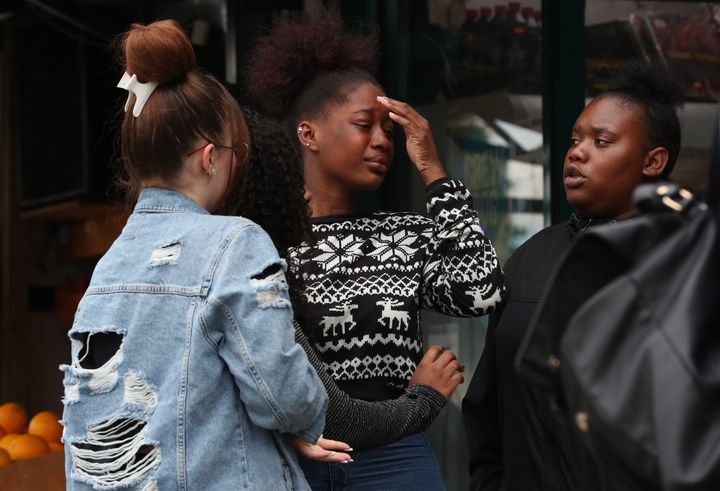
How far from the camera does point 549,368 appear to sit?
1.46 metres

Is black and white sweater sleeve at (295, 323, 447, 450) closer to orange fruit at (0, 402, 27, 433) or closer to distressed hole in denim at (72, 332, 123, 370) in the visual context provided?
distressed hole in denim at (72, 332, 123, 370)

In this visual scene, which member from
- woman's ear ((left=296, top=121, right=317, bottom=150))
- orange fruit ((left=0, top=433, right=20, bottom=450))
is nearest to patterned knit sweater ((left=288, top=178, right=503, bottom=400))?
woman's ear ((left=296, top=121, right=317, bottom=150))

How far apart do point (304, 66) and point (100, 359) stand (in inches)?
48.6

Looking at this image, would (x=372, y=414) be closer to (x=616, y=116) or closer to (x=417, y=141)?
(x=417, y=141)

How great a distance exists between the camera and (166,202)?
7.04ft

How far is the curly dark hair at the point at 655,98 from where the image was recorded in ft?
9.08

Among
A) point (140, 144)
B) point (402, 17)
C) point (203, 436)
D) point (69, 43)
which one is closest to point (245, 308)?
point (203, 436)

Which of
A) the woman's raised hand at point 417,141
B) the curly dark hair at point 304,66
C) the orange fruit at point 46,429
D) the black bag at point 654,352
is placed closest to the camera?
the black bag at point 654,352

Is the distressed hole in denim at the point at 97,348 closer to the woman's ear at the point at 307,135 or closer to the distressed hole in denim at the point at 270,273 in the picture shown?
the distressed hole in denim at the point at 270,273

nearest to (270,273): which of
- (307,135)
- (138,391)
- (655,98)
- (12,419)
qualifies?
(138,391)

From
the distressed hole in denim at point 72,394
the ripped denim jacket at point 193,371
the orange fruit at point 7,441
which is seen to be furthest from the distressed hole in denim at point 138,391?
the orange fruit at point 7,441

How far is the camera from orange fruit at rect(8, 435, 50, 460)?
3.63 meters

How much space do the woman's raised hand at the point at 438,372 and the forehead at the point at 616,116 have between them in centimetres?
70

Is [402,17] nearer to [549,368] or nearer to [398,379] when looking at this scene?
[398,379]
